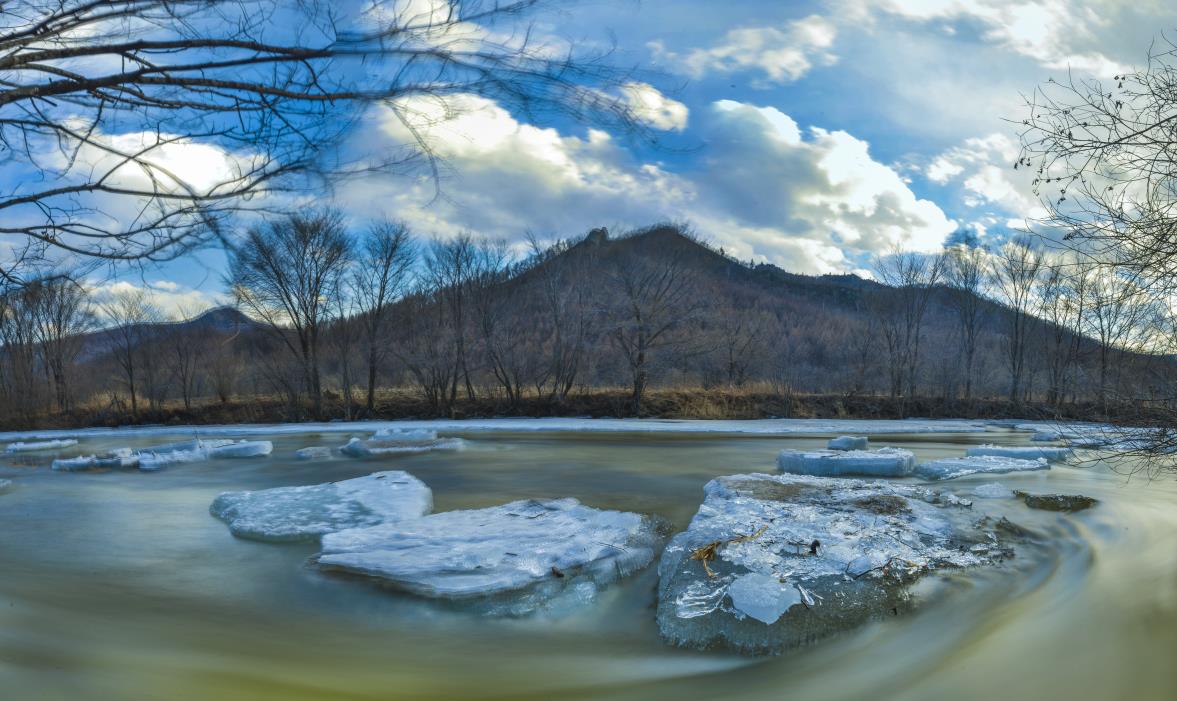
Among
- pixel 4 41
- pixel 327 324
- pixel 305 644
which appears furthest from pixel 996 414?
pixel 4 41

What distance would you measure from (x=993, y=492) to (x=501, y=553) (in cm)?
685

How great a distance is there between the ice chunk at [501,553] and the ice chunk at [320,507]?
29.5 inches

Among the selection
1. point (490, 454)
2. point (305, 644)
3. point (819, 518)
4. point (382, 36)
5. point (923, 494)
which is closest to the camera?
point (382, 36)

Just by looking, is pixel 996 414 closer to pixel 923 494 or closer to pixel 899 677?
pixel 923 494

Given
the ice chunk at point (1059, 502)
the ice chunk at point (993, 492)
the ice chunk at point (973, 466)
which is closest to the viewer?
the ice chunk at point (1059, 502)

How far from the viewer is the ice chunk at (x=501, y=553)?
16.1ft

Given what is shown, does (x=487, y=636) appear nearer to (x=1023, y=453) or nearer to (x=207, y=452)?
(x=1023, y=453)

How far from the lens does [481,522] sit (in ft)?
22.1

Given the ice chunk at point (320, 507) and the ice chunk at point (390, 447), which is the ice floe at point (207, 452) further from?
the ice chunk at point (320, 507)

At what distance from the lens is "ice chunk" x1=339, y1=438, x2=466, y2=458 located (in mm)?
14664

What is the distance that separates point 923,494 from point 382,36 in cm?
740

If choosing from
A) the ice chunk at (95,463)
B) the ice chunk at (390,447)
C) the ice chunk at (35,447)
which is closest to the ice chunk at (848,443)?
the ice chunk at (390,447)

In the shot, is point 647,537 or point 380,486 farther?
point 380,486

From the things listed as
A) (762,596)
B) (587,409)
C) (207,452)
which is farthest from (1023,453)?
(207,452)
